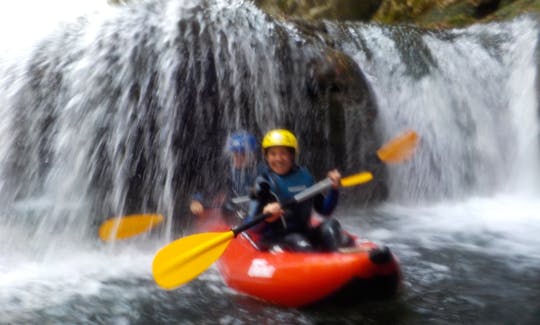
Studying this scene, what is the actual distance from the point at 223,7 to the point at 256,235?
347 cm

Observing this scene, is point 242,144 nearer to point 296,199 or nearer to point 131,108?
point 131,108

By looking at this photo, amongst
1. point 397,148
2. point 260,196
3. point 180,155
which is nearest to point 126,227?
point 180,155

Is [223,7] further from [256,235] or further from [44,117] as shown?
[256,235]

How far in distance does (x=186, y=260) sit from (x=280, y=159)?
3.18 ft

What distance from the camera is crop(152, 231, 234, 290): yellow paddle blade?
11.9ft

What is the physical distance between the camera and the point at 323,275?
3.30 metres

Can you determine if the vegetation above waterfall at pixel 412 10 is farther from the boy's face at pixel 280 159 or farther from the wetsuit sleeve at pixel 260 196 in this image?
the wetsuit sleeve at pixel 260 196

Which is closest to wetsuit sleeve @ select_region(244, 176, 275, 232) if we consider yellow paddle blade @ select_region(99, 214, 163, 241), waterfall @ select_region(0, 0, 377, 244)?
yellow paddle blade @ select_region(99, 214, 163, 241)

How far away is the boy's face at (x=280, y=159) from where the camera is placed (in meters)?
3.93

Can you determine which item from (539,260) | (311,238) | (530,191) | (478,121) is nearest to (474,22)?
(478,121)

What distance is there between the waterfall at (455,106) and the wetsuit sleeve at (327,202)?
11.1 ft

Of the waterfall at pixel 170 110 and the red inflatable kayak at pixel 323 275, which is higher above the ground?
the waterfall at pixel 170 110

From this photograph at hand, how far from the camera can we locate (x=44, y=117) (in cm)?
548

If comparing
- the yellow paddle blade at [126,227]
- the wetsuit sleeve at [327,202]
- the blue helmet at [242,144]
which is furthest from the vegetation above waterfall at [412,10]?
the wetsuit sleeve at [327,202]
